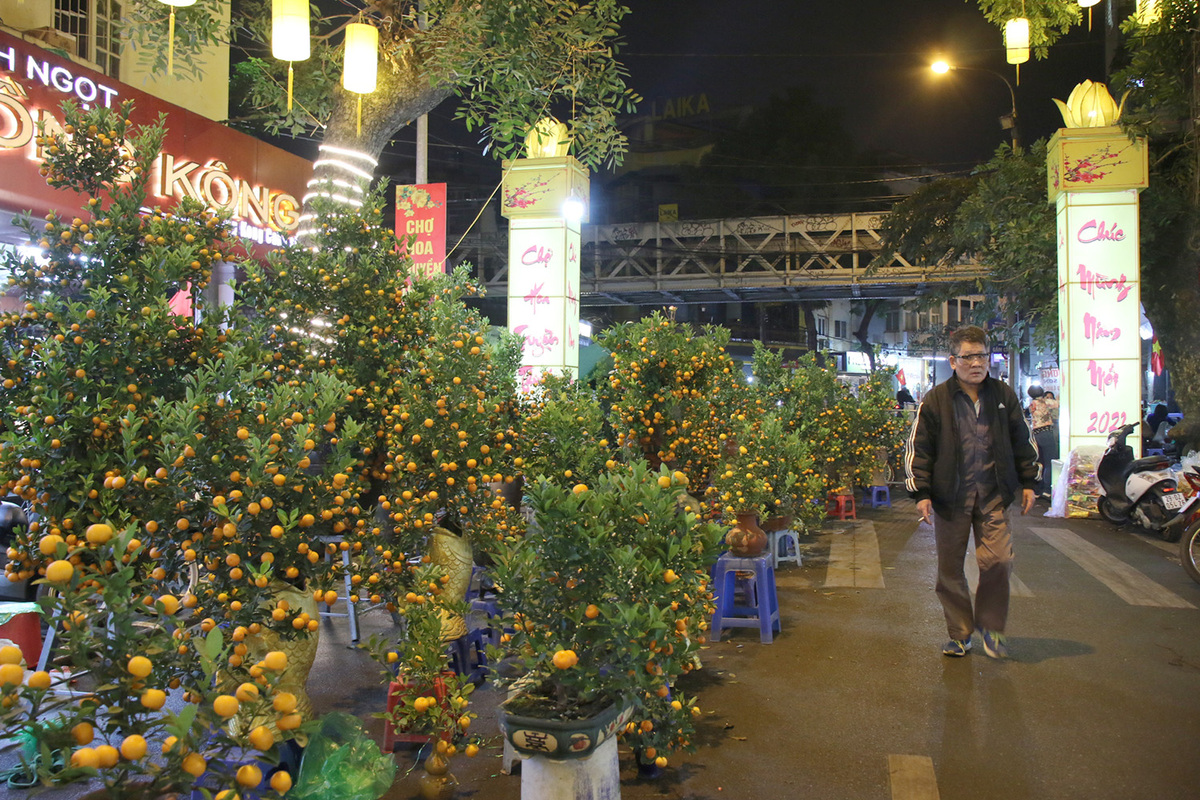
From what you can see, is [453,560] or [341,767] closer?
[341,767]

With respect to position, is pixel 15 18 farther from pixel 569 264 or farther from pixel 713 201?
pixel 713 201

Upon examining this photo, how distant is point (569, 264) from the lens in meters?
12.5

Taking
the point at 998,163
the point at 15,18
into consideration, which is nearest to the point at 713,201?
the point at 998,163

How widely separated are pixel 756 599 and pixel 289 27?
16.9 feet

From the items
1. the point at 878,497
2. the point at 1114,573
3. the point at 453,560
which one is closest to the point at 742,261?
the point at 878,497

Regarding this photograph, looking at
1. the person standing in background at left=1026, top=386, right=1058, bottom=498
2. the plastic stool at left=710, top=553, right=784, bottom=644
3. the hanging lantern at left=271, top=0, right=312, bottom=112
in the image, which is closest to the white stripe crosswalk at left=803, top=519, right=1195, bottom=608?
the plastic stool at left=710, top=553, right=784, bottom=644

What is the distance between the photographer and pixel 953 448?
522 cm

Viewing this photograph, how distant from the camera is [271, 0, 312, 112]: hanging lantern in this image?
5.50 metres

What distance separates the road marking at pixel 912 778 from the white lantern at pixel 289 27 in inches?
215

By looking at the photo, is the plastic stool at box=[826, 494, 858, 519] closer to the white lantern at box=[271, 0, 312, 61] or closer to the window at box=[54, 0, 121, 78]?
the white lantern at box=[271, 0, 312, 61]

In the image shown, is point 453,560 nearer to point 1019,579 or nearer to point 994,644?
point 994,644

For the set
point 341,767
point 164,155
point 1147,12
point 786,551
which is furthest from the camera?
point 1147,12

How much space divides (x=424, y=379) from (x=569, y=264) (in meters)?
7.95

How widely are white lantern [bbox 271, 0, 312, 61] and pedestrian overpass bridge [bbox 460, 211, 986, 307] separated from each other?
17.1 metres
